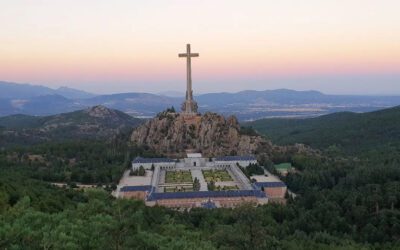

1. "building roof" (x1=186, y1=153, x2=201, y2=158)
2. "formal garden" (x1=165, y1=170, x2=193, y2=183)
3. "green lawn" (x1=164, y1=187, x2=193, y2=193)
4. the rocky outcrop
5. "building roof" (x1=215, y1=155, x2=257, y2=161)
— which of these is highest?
the rocky outcrop

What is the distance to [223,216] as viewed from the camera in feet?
97.2

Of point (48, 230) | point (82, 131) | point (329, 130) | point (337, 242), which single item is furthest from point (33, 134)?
point (48, 230)

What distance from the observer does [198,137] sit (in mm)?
61469

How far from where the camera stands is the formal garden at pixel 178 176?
4647 cm

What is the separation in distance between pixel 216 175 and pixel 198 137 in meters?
13.2

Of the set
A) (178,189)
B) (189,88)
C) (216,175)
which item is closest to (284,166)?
(216,175)

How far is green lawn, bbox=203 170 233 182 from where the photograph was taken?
4669 cm

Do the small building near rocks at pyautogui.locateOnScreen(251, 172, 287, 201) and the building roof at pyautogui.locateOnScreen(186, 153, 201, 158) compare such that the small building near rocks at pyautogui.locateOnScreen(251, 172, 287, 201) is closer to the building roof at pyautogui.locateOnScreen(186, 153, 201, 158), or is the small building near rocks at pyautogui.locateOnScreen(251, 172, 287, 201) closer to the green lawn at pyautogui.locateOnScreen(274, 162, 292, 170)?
the green lawn at pyautogui.locateOnScreen(274, 162, 292, 170)

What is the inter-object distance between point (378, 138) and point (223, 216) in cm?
4427

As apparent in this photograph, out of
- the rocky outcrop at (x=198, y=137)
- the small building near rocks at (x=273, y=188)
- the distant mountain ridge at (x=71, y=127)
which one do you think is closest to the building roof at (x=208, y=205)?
the small building near rocks at (x=273, y=188)

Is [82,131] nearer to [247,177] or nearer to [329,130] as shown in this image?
[329,130]

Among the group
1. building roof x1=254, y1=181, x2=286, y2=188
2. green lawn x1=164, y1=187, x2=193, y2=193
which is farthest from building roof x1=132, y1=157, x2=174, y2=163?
building roof x1=254, y1=181, x2=286, y2=188

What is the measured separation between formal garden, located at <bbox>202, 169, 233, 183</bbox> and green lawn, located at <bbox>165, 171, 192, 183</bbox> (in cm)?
170

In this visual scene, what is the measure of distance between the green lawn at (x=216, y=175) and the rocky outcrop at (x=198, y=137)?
8.35 m
